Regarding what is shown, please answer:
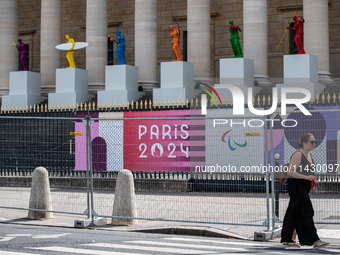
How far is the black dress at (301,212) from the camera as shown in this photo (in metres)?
10.8

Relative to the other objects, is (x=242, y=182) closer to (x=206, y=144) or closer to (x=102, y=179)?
(x=206, y=144)

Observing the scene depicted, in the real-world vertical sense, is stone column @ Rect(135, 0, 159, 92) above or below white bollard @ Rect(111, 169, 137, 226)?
above

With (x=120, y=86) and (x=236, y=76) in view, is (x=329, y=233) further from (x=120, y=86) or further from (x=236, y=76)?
(x=120, y=86)

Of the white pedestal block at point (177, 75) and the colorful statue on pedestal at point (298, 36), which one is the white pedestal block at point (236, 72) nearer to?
the white pedestal block at point (177, 75)

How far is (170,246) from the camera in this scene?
36.0 ft

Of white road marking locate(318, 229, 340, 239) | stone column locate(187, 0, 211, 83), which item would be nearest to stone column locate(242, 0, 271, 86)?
stone column locate(187, 0, 211, 83)

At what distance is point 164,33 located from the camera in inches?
1469

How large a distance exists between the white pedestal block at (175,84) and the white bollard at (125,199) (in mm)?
14446

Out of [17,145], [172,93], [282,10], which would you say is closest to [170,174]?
[17,145]

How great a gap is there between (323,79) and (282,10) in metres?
7.90

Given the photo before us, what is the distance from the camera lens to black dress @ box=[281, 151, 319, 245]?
10.8 metres

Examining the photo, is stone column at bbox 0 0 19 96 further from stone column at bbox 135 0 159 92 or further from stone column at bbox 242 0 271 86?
stone column at bbox 242 0 271 86

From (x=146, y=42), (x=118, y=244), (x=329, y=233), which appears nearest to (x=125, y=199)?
(x=118, y=244)

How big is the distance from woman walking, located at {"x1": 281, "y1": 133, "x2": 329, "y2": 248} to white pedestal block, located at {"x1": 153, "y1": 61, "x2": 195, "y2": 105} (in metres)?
17.1
